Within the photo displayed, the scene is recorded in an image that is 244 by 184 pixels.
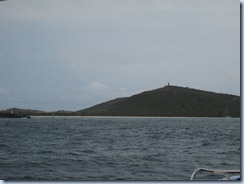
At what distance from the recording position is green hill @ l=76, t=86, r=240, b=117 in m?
2.56

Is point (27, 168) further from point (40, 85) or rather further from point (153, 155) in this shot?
point (153, 155)

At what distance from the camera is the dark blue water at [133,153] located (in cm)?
311

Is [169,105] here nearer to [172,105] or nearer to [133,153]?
[172,105]

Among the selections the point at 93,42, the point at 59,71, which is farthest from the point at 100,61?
the point at 59,71

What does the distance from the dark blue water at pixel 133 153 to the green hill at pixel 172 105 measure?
0.23ft

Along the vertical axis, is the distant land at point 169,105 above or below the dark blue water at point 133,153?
above

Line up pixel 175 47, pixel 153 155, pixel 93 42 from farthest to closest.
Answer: pixel 153 155, pixel 93 42, pixel 175 47

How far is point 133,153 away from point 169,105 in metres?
1.17

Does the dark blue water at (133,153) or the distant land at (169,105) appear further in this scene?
the dark blue water at (133,153)

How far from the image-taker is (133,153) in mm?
3846

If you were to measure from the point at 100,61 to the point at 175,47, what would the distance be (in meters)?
0.65

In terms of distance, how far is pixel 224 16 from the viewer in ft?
8.61

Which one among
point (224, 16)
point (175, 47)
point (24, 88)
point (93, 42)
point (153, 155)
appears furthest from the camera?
point (153, 155)

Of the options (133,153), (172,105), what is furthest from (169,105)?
(133,153)
